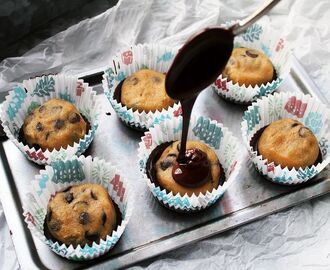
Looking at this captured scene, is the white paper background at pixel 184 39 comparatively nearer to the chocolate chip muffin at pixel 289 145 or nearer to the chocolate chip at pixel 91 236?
the chocolate chip muffin at pixel 289 145

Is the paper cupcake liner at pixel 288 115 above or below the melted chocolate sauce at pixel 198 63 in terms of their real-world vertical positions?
below

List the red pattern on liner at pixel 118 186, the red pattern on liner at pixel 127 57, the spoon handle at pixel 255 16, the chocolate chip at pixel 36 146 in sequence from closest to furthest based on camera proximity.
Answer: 1. the spoon handle at pixel 255 16
2. the red pattern on liner at pixel 118 186
3. the chocolate chip at pixel 36 146
4. the red pattern on liner at pixel 127 57

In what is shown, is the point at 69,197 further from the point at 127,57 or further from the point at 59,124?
the point at 127,57

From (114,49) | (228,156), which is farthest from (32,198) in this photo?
(114,49)

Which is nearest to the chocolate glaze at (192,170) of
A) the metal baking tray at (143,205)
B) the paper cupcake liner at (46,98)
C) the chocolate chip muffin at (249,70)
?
the metal baking tray at (143,205)

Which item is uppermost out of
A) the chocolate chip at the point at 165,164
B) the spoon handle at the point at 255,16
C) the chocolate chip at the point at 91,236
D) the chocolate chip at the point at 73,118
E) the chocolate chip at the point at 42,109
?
the spoon handle at the point at 255,16

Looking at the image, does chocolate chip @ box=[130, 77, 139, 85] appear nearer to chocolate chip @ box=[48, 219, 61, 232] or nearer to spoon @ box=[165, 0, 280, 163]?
spoon @ box=[165, 0, 280, 163]

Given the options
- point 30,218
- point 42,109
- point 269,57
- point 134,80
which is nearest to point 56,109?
point 42,109
